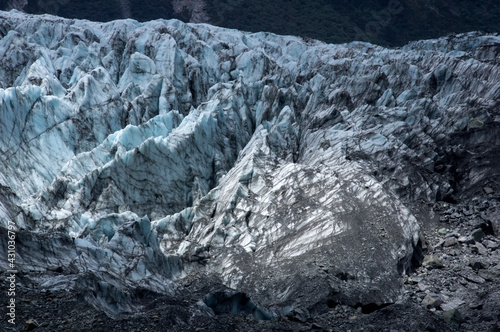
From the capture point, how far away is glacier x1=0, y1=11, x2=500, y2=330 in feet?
100

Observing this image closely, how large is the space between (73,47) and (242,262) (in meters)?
46.7

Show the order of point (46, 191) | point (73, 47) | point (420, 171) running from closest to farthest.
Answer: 1. point (46, 191)
2. point (420, 171)
3. point (73, 47)

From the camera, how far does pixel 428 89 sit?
54.6 m

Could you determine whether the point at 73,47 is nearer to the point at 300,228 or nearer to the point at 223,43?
the point at 223,43

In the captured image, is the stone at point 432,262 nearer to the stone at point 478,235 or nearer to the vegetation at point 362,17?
the stone at point 478,235

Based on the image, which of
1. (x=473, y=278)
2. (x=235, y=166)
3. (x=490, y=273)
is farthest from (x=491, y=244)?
(x=235, y=166)

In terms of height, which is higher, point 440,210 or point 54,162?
point 54,162

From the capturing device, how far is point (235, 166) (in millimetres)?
42500

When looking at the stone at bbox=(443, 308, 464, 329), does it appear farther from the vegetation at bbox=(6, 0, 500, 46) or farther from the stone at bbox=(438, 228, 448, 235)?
the vegetation at bbox=(6, 0, 500, 46)

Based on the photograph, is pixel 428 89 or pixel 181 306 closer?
pixel 181 306

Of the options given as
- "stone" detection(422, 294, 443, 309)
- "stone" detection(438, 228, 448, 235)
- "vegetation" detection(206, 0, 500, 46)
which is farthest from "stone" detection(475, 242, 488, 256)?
"vegetation" detection(206, 0, 500, 46)

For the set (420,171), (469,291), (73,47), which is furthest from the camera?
(73,47)

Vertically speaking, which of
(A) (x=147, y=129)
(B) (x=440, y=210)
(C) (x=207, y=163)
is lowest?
(B) (x=440, y=210)

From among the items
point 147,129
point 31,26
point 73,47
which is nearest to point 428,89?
point 147,129
